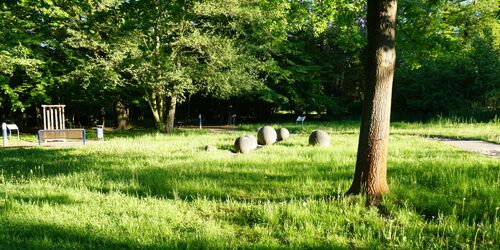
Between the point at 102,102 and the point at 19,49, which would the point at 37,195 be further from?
the point at 102,102

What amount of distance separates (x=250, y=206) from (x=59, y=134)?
46.7ft

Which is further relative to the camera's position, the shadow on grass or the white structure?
the white structure

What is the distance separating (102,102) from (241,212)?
2799 cm

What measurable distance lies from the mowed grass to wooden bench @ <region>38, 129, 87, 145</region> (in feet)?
24.5

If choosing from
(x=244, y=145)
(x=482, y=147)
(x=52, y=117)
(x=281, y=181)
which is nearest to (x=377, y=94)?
(x=281, y=181)

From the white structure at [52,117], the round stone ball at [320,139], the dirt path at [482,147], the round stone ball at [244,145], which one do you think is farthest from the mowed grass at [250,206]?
the white structure at [52,117]

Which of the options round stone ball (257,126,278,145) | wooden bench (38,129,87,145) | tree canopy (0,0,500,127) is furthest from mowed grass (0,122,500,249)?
wooden bench (38,129,87,145)

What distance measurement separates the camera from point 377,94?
6.05 m

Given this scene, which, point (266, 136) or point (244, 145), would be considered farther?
point (266, 136)

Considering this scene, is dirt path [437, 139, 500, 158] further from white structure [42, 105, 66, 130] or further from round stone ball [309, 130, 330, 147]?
white structure [42, 105, 66, 130]

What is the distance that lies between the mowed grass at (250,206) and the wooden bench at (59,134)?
746cm

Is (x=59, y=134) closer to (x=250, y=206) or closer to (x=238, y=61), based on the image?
(x=238, y=61)

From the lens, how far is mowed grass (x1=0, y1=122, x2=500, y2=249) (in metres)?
4.98

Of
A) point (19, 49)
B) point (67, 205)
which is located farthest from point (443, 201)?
point (19, 49)
